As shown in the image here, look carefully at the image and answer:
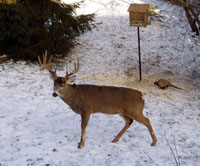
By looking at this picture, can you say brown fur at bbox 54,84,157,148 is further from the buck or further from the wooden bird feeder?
the wooden bird feeder

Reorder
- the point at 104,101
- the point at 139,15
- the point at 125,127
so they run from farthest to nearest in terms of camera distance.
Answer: the point at 139,15, the point at 125,127, the point at 104,101

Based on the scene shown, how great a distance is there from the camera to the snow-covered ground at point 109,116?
18.6ft

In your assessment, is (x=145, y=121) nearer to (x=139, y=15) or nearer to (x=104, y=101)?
(x=104, y=101)

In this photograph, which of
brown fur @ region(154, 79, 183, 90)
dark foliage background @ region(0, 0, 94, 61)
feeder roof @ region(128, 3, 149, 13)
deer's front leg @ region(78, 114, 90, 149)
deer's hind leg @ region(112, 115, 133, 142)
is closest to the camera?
deer's front leg @ region(78, 114, 90, 149)

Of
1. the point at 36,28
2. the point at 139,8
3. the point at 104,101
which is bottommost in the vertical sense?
the point at 104,101

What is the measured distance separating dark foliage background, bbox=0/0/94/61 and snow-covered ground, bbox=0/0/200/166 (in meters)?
0.77

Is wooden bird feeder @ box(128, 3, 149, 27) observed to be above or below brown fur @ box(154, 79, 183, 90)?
above

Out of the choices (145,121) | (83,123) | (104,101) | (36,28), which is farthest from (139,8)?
(83,123)

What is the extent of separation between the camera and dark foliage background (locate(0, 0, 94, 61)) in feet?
34.2

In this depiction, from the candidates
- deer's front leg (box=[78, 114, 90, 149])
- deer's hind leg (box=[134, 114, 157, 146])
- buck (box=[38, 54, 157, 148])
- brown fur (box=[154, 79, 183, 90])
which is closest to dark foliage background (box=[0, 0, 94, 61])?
brown fur (box=[154, 79, 183, 90])

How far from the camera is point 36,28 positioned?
1096 centimetres

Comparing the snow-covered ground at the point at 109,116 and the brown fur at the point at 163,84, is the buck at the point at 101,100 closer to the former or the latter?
the snow-covered ground at the point at 109,116

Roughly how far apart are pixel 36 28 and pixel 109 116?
18.7ft

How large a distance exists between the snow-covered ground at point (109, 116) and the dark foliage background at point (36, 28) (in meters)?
0.77
